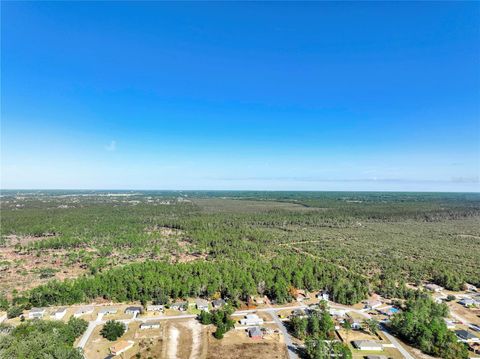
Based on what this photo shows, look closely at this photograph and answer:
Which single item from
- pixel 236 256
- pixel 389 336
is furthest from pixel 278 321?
pixel 236 256

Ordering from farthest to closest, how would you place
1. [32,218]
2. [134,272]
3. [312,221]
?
1. [312,221]
2. [32,218]
3. [134,272]

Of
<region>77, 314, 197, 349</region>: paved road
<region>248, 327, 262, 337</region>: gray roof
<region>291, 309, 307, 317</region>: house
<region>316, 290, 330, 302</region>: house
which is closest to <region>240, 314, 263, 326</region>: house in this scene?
<region>248, 327, 262, 337</region>: gray roof

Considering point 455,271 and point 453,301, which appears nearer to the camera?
point 453,301

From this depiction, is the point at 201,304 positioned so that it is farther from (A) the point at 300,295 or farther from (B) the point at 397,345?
(B) the point at 397,345

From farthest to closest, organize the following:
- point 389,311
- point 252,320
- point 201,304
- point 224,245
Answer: point 224,245 < point 201,304 < point 389,311 < point 252,320

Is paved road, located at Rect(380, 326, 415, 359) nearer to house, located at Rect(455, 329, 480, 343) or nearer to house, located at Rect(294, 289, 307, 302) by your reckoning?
house, located at Rect(455, 329, 480, 343)

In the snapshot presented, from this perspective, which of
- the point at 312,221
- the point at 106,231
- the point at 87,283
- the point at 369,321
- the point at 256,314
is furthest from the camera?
the point at 312,221

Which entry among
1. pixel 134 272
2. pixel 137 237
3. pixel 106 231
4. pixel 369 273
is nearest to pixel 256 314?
pixel 134 272

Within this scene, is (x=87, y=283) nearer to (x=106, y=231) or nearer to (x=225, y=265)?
(x=225, y=265)

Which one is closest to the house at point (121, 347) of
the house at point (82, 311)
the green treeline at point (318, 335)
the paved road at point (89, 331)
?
the paved road at point (89, 331)
